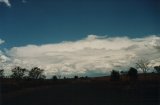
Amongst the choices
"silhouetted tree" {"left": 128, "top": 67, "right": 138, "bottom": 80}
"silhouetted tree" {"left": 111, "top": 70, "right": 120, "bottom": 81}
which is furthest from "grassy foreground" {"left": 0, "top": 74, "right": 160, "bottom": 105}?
"silhouetted tree" {"left": 111, "top": 70, "right": 120, "bottom": 81}

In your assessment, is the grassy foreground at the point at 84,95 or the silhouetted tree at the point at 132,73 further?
the silhouetted tree at the point at 132,73

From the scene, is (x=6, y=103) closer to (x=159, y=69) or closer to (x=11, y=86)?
(x=11, y=86)

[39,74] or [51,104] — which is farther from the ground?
[39,74]

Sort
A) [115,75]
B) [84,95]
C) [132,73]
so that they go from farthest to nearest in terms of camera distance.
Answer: [115,75] < [132,73] < [84,95]

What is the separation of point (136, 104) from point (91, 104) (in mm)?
2695

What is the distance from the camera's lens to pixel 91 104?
66.6ft

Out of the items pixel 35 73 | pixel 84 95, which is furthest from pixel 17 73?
pixel 84 95

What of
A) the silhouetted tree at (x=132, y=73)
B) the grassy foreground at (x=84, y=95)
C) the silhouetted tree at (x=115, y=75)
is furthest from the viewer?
the silhouetted tree at (x=115, y=75)

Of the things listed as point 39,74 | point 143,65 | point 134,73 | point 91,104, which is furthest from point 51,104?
point 39,74

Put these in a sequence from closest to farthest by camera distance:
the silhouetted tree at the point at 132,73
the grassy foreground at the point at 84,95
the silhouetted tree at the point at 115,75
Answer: the grassy foreground at the point at 84,95
the silhouetted tree at the point at 132,73
the silhouetted tree at the point at 115,75

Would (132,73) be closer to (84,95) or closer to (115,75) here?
(115,75)

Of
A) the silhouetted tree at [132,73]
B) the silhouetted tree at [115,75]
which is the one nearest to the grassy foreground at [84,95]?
the silhouetted tree at [132,73]

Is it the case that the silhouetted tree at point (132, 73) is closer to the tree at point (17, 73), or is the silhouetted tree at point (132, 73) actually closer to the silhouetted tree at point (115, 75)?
the silhouetted tree at point (115, 75)

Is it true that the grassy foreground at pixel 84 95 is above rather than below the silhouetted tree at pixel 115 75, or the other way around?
below
